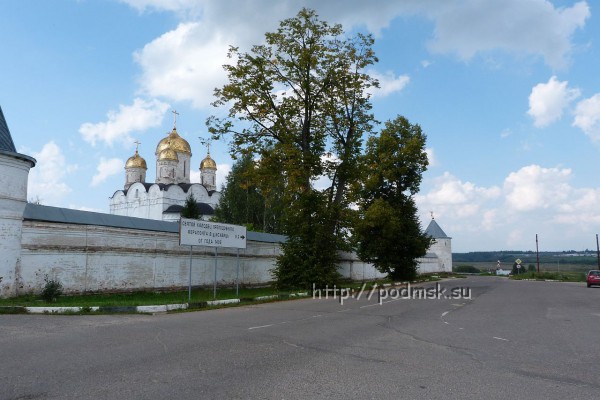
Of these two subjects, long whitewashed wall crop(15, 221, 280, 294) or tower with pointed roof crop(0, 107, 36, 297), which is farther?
long whitewashed wall crop(15, 221, 280, 294)

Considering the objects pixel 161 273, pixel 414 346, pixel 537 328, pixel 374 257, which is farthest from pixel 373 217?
pixel 414 346

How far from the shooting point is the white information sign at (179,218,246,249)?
56.6ft

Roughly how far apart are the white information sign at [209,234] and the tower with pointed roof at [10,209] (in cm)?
553

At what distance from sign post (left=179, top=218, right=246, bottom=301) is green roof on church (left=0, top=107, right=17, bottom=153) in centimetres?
654

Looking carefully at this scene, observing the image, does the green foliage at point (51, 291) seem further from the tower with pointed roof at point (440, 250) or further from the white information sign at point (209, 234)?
the tower with pointed roof at point (440, 250)

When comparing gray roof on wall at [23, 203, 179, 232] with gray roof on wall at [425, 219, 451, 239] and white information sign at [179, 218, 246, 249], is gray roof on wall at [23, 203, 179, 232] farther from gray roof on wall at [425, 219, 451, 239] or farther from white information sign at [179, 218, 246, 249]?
gray roof on wall at [425, 219, 451, 239]

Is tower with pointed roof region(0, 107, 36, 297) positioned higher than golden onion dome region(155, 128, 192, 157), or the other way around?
golden onion dome region(155, 128, 192, 157)

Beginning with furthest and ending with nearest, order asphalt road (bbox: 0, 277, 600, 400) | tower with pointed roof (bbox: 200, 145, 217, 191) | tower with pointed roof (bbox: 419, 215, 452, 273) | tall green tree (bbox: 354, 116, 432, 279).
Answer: tower with pointed roof (bbox: 419, 215, 452, 273), tower with pointed roof (bbox: 200, 145, 217, 191), tall green tree (bbox: 354, 116, 432, 279), asphalt road (bbox: 0, 277, 600, 400)

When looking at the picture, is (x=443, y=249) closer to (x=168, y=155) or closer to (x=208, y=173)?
(x=208, y=173)

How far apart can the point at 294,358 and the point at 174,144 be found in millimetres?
58961

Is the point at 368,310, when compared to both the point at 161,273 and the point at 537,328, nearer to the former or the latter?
the point at 537,328

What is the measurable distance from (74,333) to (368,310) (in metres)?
9.01

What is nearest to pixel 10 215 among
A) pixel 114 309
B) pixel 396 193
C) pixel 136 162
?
pixel 114 309

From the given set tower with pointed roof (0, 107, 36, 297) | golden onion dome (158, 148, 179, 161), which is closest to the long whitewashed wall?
tower with pointed roof (0, 107, 36, 297)
